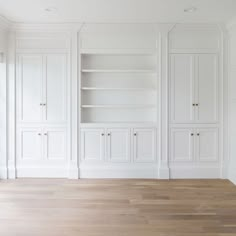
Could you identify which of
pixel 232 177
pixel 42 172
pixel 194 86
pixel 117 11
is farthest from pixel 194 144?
pixel 42 172

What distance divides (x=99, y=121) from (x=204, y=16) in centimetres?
232

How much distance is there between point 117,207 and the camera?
359 centimetres

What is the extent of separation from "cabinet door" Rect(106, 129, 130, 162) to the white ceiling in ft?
5.78

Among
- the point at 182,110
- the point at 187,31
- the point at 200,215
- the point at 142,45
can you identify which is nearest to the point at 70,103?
the point at 142,45

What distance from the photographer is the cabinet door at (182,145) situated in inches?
192

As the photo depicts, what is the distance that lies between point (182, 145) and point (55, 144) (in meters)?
2.06

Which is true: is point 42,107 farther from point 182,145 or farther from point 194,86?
point 194,86

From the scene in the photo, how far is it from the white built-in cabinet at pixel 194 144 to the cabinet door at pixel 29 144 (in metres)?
2.16

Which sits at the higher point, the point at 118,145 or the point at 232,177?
the point at 118,145

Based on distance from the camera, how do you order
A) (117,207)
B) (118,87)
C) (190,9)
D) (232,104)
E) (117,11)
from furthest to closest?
(118,87) → (232,104) → (117,11) → (190,9) → (117,207)

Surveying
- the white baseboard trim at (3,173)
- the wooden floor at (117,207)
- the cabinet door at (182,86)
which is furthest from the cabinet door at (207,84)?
the white baseboard trim at (3,173)

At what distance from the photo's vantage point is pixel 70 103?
4.84 m

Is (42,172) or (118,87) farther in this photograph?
(118,87)

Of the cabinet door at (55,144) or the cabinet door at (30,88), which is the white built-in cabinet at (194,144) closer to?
the cabinet door at (55,144)
